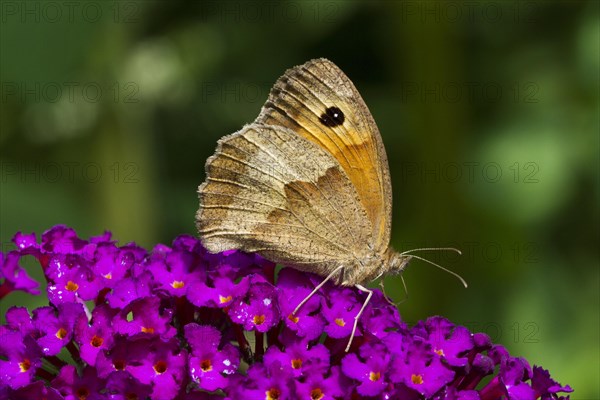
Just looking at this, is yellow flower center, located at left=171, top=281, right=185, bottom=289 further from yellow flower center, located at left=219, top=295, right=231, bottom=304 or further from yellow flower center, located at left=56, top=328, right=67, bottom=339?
yellow flower center, located at left=56, top=328, right=67, bottom=339

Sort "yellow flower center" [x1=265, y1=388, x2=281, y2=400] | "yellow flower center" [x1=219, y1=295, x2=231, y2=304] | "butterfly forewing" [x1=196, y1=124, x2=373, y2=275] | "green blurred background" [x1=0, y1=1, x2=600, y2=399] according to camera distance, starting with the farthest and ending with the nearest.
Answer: "green blurred background" [x1=0, y1=1, x2=600, y2=399] → "butterfly forewing" [x1=196, y1=124, x2=373, y2=275] → "yellow flower center" [x1=219, y1=295, x2=231, y2=304] → "yellow flower center" [x1=265, y1=388, x2=281, y2=400]

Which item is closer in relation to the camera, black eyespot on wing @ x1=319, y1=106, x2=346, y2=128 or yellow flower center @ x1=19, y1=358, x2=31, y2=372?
yellow flower center @ x1=19, y1=358, x2=31, y2=372

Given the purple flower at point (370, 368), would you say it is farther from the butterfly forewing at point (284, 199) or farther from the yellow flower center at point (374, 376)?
the butterfly forewing at point (284, 199)

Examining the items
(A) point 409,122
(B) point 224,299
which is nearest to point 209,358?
(B) point 224,299

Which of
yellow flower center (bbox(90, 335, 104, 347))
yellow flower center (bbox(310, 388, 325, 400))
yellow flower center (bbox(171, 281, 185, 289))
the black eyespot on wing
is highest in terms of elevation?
the black eyespot on wing

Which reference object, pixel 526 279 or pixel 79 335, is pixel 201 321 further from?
pixel 526 279

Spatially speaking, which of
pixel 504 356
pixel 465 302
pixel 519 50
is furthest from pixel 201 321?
pixel 519 50

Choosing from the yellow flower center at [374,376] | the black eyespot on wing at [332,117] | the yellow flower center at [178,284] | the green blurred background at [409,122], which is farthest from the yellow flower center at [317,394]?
the green blurred background at [409,122]

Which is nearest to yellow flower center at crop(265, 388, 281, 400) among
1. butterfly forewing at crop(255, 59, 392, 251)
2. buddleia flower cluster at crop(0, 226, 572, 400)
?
buddleia flower cluster at crop(0, 226, 572, 400)

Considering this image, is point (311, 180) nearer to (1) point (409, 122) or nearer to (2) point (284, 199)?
(2) point (284, 199)
